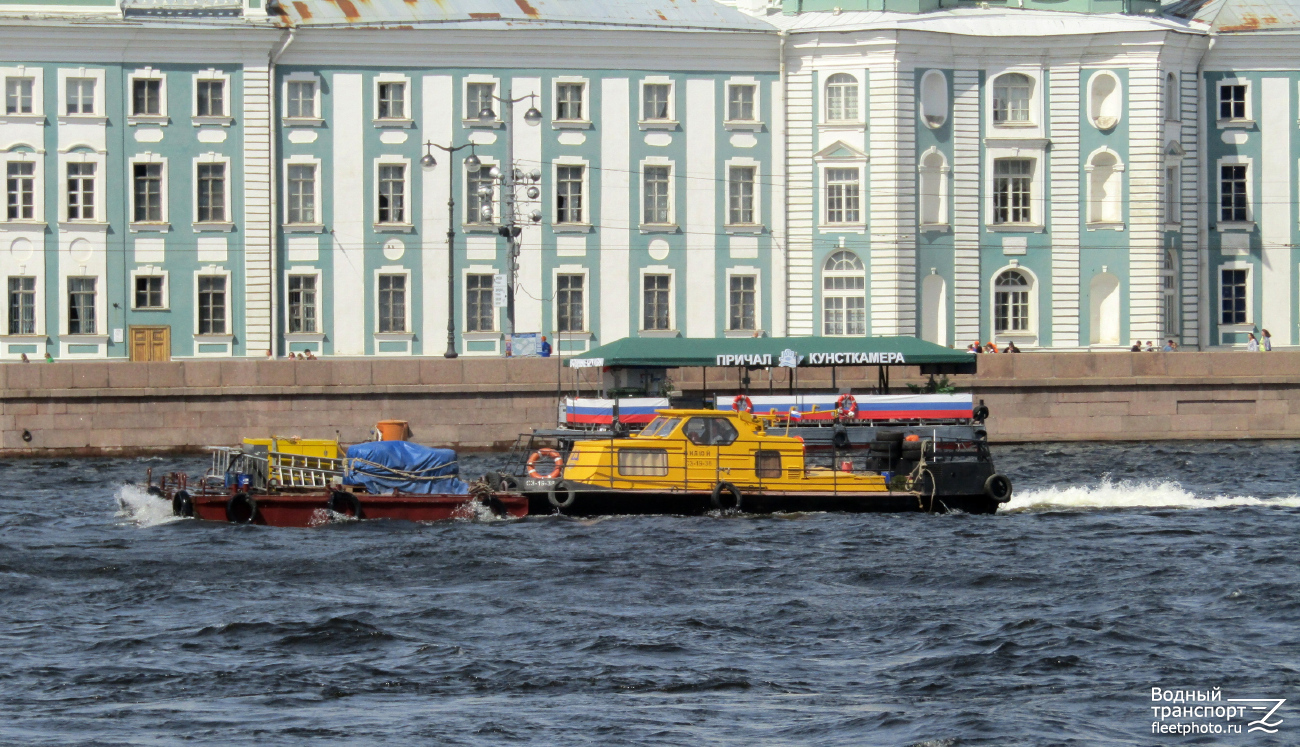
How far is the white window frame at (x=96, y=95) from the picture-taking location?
5447 centimetres

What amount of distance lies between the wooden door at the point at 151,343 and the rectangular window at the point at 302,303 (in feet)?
10.9

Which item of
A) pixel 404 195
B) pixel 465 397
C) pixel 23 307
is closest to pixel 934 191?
pixel 404 195

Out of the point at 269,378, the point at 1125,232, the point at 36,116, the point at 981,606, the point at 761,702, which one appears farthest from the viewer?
the point at 1125,232

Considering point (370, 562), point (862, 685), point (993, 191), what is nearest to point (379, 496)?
point (370, 562)

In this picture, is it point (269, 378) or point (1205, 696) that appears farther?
point (269, 378)

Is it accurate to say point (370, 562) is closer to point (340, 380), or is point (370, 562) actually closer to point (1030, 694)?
point (1030, 694)

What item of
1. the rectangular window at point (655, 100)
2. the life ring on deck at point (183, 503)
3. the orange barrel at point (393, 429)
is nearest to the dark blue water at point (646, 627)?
the life ring on deck at point (183, 503)

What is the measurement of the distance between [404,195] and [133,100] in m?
7.64

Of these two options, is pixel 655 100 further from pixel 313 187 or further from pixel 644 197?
pixel 313 187

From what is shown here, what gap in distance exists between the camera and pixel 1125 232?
2319 inches

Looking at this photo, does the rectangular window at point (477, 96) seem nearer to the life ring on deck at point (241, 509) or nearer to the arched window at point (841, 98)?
the arched window at point (841, 98)

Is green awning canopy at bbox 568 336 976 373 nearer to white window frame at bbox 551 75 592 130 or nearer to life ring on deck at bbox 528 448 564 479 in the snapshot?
life ring on deck at bbox 528 448 564 479

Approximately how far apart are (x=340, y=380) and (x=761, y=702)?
1281 inches

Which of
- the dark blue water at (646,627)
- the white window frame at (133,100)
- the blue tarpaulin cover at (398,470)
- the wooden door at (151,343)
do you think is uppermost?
the white window frame at (133,100)
